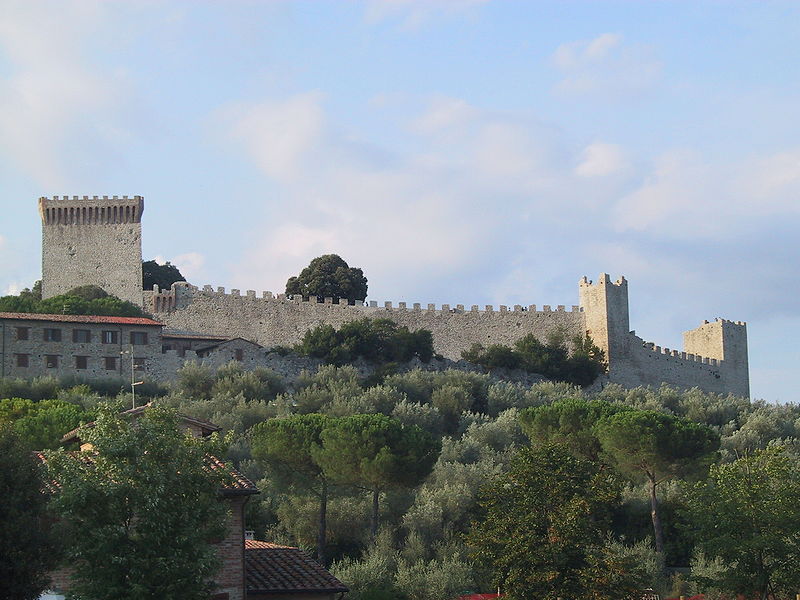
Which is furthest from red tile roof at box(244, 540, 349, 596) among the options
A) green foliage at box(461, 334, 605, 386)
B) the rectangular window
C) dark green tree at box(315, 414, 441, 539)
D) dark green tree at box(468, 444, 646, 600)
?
green foliage at box(461, 334, 605, 386)

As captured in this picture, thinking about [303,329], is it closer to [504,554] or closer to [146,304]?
[146,304]

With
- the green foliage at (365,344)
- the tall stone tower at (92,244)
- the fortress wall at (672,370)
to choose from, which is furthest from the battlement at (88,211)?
the fortress wall at (672,370)

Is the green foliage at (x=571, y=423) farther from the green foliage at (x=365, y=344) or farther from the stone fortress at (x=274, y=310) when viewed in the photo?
the stone fortress at (x=274, y=310)

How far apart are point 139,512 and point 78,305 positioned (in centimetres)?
4123

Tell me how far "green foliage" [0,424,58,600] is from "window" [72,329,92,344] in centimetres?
3410

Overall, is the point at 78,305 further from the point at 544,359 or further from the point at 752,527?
the point at 752,527

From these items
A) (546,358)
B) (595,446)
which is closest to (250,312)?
(546,358)

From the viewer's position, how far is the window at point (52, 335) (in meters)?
54.4

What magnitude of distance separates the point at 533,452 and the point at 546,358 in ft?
111

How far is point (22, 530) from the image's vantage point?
20234mm

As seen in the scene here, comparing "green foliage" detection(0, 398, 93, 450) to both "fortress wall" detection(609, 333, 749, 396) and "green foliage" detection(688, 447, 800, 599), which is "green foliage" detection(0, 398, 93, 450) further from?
"fortress wall" detection(609, 333, 749, 396)

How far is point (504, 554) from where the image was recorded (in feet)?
91.4

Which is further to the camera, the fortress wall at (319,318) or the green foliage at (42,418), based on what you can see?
the fortress wall at (319,318)

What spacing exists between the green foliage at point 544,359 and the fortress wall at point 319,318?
1258mm
